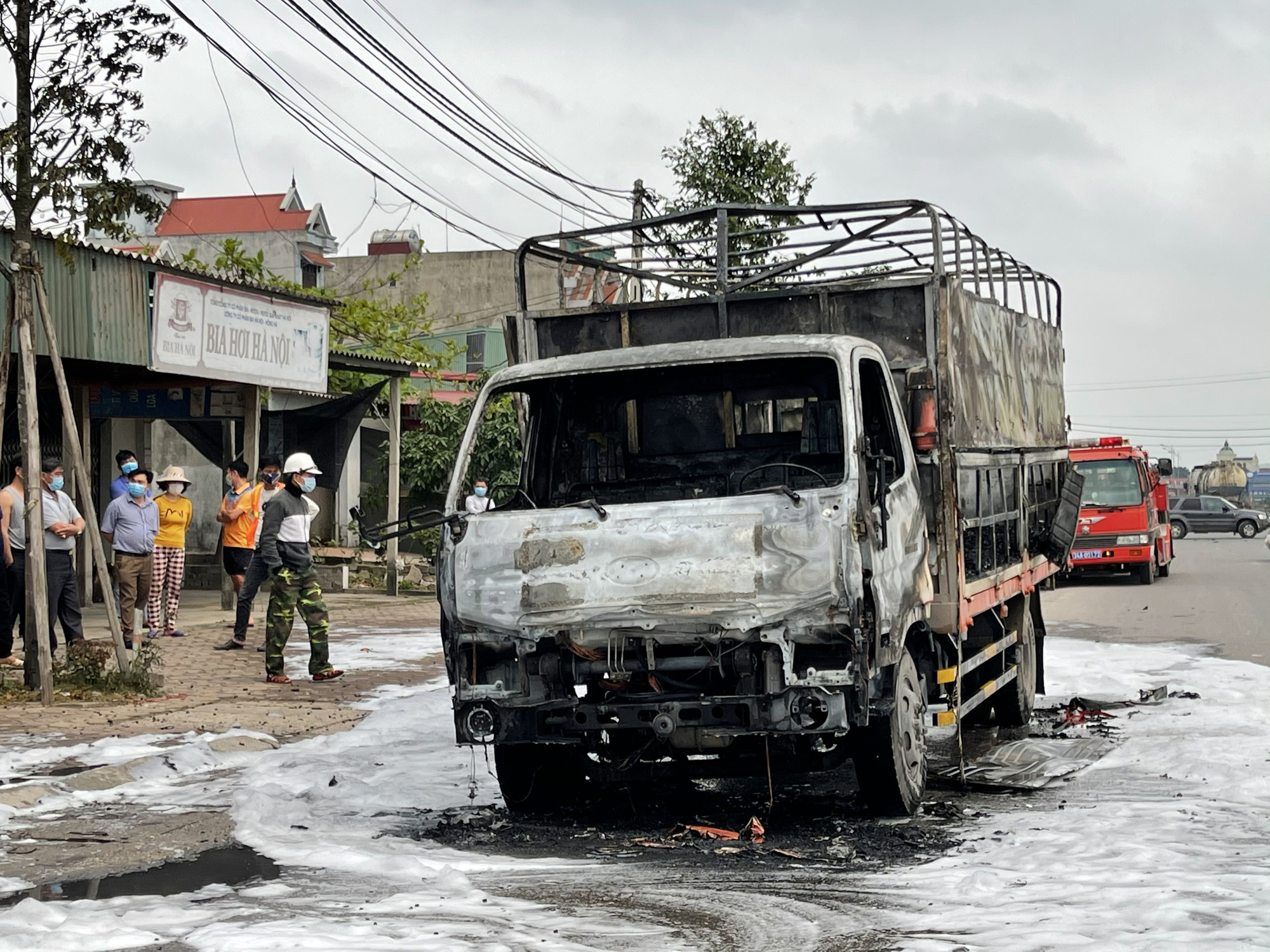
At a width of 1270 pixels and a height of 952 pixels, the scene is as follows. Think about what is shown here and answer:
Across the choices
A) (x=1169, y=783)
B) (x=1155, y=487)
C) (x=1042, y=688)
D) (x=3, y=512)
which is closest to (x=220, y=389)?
(x=3, y=512)

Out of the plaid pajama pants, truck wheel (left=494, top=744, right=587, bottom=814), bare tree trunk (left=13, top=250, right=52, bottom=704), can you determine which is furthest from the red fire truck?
truck wheel (left=494, top=744, right=587, bottom=814)

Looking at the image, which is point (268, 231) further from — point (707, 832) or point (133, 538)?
point (707, 832)

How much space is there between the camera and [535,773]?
7406mm

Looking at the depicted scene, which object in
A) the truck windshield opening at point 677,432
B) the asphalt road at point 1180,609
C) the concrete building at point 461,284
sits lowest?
the asphalt road at point 1180,609

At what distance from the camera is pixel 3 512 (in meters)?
11.9

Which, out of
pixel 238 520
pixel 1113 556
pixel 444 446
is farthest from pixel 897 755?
pixel 444 446

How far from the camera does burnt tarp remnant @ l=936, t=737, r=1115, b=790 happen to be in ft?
26.8

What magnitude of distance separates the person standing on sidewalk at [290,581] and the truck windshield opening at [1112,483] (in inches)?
664

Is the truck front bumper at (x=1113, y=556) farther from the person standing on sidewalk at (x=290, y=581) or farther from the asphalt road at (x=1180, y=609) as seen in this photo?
the person standing on sidewalk at (x=290, y=581)

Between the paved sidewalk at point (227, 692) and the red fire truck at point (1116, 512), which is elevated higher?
the red fire truck at point (1116, 512)

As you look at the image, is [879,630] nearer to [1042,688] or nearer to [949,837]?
[949,837]

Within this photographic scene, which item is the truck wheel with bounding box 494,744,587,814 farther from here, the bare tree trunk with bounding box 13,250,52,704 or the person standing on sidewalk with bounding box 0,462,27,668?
the person standing on sidewalk with bounding box 0,462,27,668

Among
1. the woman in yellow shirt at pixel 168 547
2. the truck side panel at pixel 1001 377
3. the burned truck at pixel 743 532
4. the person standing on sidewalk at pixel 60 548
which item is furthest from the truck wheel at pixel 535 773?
the woman in yellow shirt at pixel 168 547

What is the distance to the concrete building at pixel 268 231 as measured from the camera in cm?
4756
